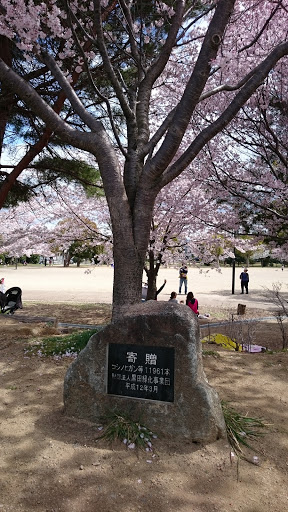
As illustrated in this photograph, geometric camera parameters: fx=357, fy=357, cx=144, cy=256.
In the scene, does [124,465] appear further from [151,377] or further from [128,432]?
[151,377]

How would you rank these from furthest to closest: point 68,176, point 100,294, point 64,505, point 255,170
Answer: point 100,294, point 255,170, point 68,176, point 64,505

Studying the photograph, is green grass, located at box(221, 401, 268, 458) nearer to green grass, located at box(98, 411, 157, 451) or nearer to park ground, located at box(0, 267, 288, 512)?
park ground, located at box(0, 267, 288, 512)

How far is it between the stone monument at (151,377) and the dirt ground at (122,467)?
0.16 m

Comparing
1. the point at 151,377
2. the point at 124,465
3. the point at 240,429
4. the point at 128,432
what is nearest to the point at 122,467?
the point at 124,465

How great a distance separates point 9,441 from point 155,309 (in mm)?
1622

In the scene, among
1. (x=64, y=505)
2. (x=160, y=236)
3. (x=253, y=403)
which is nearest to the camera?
(x=64, y=505)

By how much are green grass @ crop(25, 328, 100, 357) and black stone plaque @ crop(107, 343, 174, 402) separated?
251cm

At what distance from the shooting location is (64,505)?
7.30 ft

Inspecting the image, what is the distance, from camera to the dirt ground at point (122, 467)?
2.29 meters

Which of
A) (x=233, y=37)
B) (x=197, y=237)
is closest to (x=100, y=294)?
(x=197, y=237)

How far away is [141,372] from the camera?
10.4 feet

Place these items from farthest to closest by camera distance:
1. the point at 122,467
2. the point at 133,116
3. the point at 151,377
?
1. the point at 133,116
2. the point at 151,377
3. the point at 122,467

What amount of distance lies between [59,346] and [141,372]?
2955mm

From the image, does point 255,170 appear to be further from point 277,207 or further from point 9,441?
point 9,441
